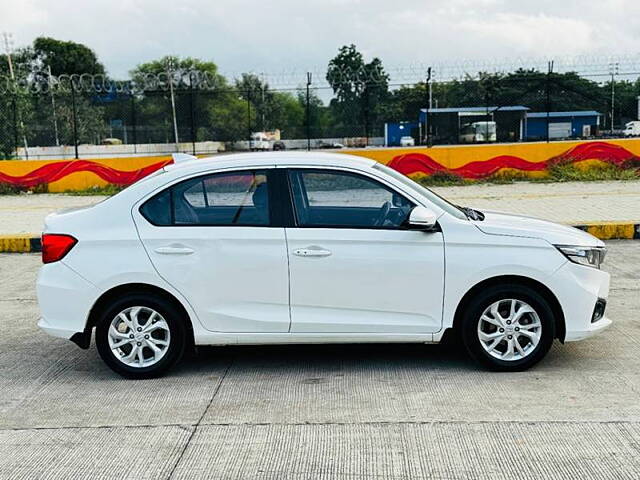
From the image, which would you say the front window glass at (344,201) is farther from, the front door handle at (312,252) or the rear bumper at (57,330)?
the rear bumper at (57,330)

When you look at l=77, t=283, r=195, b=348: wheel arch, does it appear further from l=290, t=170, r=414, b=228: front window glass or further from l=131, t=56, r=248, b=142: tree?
l=131, t=56, r=248, b=142: tree

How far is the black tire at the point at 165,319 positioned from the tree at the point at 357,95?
51.1ft

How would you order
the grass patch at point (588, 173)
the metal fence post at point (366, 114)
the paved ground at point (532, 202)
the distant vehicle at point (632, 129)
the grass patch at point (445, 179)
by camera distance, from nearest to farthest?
the paved ground at point (532, 202)
the grass patch at point (588, 173)
the grass patch at point (445, 179)
the metal fence post at point (366, 114)
the distant vehicle at point (632, 129)

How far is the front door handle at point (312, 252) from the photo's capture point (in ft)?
18.4

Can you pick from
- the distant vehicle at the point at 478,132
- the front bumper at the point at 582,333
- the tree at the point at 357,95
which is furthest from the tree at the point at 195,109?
the front bumper at the point at 582,333

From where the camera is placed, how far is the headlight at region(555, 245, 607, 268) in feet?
18.6

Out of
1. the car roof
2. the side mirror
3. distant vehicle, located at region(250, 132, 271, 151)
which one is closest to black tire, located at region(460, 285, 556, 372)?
the side mirror

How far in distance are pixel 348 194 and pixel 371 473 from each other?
2.33 m

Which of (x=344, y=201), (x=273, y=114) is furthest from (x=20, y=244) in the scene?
(x=273, y=114)

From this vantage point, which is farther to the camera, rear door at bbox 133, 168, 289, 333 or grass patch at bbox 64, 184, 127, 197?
grass patch at bbox 64, 184, 127, 197

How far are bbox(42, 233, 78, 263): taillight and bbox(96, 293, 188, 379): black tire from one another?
53cm

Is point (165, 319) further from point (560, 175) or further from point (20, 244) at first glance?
point (560, 175)

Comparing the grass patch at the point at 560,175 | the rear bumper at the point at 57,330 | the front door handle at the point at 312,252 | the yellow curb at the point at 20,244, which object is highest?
the front door handle at the point at 312,252

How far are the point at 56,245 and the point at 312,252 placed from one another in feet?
6.32
